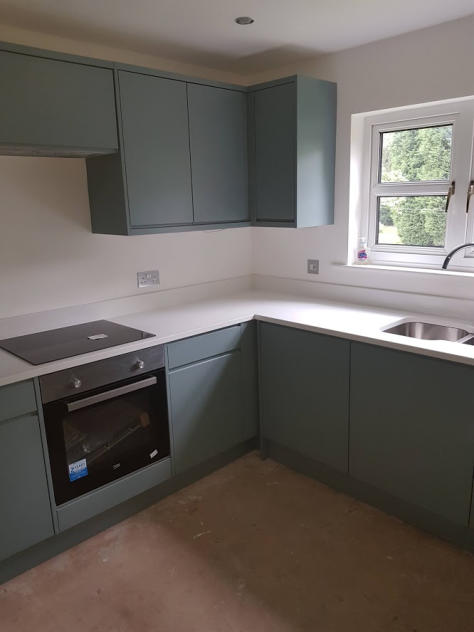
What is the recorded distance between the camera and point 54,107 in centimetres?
208

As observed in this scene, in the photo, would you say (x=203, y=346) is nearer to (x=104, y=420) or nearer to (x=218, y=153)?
(x=104, y=420)

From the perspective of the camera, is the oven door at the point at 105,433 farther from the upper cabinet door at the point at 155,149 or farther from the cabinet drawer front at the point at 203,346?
A: the upper cabinet door at the point at 155,149

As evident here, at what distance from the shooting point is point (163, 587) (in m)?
1.99

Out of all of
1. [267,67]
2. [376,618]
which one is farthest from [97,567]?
[267,67]

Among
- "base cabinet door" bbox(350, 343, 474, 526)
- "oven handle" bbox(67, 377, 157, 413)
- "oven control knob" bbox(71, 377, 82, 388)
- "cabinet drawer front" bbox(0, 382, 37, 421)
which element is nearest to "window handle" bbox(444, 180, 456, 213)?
"base cabinet door" bbox(350, 343, 474, 526)

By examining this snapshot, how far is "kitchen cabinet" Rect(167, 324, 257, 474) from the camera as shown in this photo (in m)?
2.46

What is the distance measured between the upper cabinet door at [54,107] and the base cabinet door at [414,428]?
1528 millimetres

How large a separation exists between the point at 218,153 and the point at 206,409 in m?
1.40

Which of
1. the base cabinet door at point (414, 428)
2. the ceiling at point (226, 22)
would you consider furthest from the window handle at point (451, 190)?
the base cabinet door at point (414, 428)

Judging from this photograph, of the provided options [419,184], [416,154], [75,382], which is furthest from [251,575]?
[416,154]

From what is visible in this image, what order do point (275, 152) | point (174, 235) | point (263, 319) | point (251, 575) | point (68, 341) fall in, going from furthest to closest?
point (174, 235) → point (275, 152) → point (263, 319) → point (68, 341) → point (251, 575)

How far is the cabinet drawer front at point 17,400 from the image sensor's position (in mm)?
1859

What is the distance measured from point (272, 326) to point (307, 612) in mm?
1311

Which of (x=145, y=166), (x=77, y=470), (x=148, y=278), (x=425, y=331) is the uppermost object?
(x=145, y=166)
